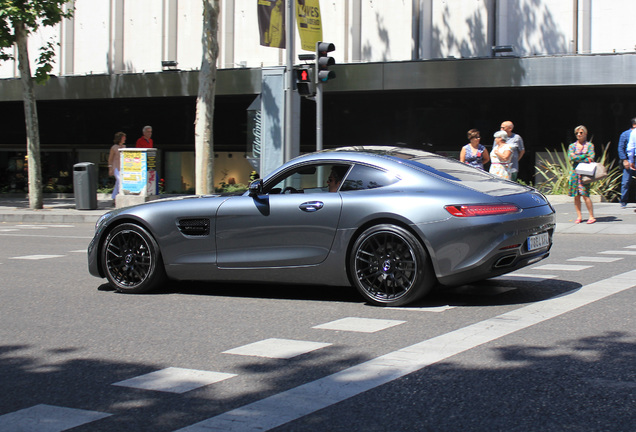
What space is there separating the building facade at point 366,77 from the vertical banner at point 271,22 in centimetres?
454

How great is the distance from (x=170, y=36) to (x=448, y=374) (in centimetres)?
2547

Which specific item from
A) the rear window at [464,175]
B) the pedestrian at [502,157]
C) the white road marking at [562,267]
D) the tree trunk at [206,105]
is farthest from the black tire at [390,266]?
the tree trunk at [206,105]

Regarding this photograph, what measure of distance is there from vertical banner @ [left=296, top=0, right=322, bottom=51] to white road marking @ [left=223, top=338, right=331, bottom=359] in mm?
14543

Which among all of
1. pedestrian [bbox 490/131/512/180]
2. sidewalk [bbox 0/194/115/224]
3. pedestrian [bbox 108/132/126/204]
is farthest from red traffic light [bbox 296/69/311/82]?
pedestrian [bbox 108/132/126/204]

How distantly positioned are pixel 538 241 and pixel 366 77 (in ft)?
59.8

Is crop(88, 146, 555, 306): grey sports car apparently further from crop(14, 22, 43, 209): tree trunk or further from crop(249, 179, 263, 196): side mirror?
crop(14, 22, 43, 209): tree trunk

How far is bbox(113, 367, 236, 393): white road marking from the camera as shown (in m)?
4.52

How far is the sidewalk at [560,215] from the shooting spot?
46.5ft

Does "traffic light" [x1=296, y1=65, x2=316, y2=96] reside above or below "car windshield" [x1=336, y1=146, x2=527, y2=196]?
above

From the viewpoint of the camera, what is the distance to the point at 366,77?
81.6 feet

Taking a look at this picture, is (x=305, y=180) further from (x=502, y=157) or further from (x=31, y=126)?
(x=31, y=126)

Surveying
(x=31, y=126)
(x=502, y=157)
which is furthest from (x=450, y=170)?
(x=31, y=126)

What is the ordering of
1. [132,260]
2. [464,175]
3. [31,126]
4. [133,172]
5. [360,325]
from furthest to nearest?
[31,126], [133,172], [132,260], [464,175], [360,325]

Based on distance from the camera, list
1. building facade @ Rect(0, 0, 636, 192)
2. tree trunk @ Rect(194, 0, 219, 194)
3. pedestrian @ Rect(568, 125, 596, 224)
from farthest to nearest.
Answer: building facade @ Rect(0, 0, 636, 192)
tree trunk @ Rect(194, 0, 219, 194)
pedestrian @ Rect(568, 125, 596, 224)
